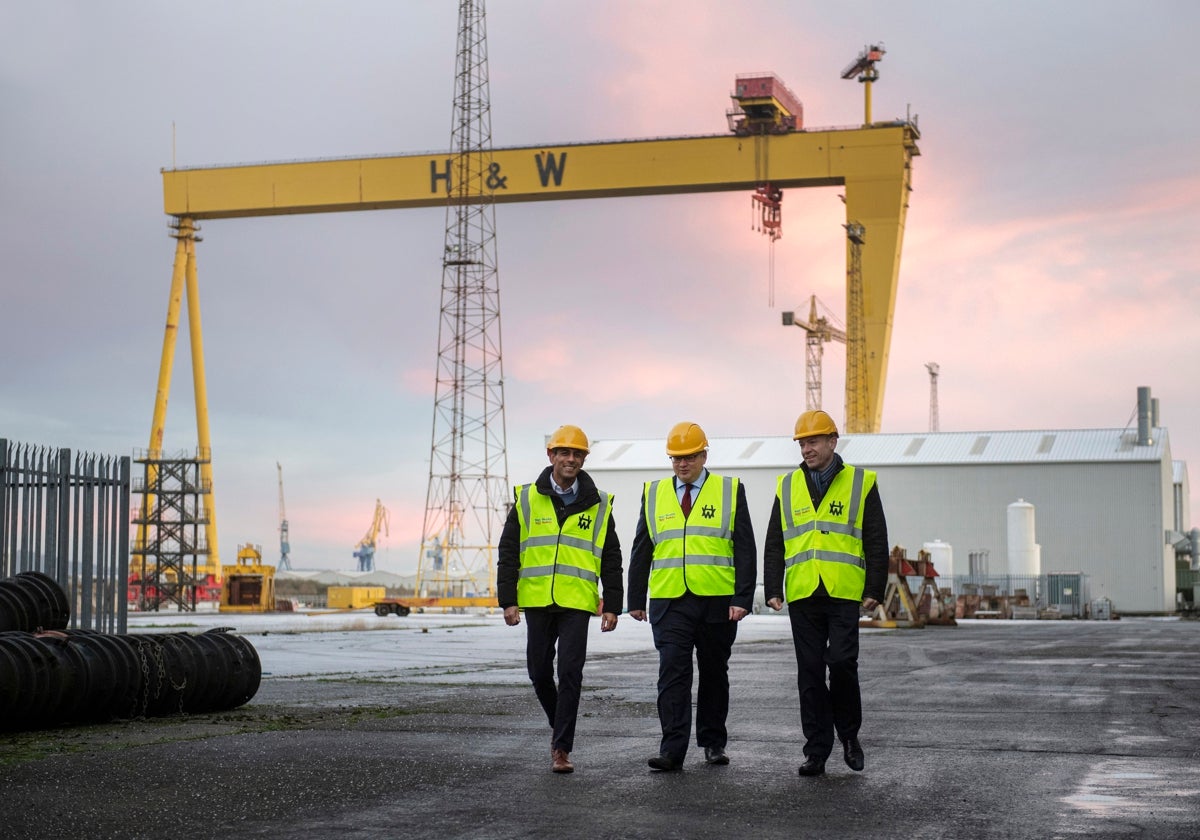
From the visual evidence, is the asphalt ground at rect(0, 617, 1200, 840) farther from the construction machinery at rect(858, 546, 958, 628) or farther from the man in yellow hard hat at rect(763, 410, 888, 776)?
the construction machinery at rect(858, 546, 958, 628)

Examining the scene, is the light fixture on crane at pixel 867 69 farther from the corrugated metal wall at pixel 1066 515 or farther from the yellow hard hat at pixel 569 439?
the yellow hard hat at pixel 569 439

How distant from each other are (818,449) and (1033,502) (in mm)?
52491

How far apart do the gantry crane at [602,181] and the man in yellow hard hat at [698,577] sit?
44418mm

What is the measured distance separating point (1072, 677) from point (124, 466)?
9.69 meters

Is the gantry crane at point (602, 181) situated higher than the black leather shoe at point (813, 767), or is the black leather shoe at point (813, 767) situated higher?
the gantry crane at point (602, 181)

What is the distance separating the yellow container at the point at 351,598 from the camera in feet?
200

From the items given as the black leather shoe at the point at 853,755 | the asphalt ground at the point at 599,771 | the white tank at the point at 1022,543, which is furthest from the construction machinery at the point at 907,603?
the black leather shoe at the point at 853,755

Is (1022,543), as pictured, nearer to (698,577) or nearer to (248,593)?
(248,593)

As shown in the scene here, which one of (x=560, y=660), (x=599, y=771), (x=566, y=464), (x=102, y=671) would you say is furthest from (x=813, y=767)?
(x=102, y=671)

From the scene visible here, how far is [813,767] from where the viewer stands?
22.5ft

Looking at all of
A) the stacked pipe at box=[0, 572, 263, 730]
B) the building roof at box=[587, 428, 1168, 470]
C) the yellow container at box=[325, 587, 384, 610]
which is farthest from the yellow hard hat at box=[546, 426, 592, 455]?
the yellow container at box=[325, 587, 384, 610]

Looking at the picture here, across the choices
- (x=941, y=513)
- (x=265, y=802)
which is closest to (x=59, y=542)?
(x=265, y=802)

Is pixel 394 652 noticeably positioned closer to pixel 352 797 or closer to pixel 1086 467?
pixel 352 797

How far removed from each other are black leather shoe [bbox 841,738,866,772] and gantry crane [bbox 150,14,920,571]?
148 feet
